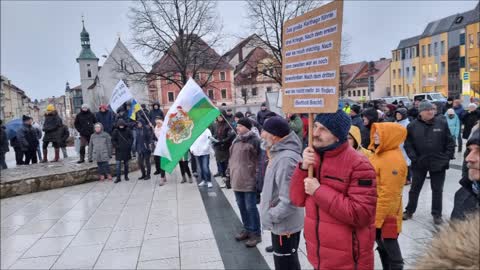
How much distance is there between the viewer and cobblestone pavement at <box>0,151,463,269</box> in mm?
5293

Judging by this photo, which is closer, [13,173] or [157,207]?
[157,207]

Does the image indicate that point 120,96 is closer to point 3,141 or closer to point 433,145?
point 3,141

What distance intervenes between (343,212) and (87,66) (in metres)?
83.6

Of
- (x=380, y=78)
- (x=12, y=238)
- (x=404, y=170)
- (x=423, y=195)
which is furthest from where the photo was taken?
(x=380, y=78)

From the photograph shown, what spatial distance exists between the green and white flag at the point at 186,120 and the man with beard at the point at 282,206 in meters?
2.51

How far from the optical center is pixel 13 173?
1137 centimetres

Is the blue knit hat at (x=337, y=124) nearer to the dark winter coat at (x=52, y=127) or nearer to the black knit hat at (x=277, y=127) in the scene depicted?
the black knit hat at (x=277, y=127)

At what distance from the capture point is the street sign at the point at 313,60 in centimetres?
252

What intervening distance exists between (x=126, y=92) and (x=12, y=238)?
200 inches

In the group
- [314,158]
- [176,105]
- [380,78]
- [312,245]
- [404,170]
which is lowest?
[312,245]

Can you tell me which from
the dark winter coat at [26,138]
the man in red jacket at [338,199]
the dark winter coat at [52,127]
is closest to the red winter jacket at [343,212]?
the man in red jacket at [338,199]

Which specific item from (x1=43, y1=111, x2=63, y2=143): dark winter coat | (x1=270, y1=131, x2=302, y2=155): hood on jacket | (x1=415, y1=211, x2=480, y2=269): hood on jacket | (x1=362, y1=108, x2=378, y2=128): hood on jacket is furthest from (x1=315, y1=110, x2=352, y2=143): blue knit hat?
(x1=43, y1=111, x2=63, y2=143): dark winter coat

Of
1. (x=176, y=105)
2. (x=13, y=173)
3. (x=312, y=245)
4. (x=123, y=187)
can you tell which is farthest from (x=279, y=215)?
(x=13, y=173)

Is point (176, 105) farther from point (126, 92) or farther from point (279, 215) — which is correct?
point (126, 92)
